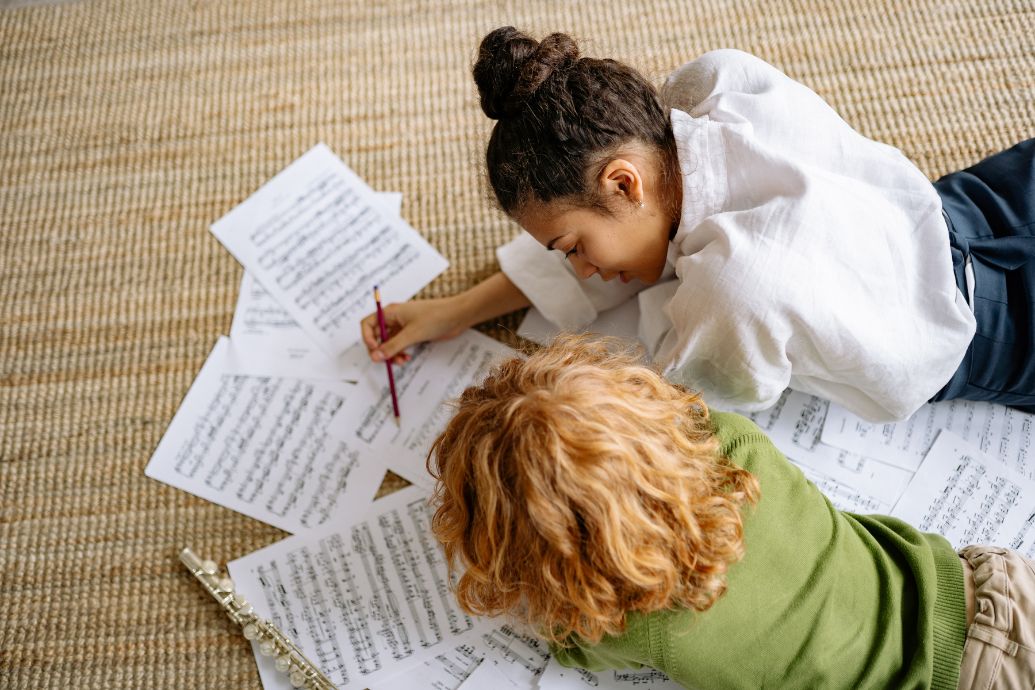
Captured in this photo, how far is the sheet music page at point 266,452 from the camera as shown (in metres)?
1.10

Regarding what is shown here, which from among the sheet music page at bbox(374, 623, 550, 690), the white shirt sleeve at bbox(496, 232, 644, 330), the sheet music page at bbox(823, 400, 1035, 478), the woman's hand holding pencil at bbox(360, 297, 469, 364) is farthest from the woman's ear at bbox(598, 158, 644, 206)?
the sheet music page at bbox(374, 623, 550, 690)

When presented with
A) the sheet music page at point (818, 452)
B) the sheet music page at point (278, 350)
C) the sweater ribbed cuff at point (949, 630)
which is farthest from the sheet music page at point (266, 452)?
the sweater ribbed cuff at point (949, 630)

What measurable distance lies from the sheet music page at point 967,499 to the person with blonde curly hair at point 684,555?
0.52 feet

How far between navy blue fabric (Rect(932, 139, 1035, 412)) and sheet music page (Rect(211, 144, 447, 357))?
29.0 inches

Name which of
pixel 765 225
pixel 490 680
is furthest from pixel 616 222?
pixel 490 680

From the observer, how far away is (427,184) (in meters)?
1.25

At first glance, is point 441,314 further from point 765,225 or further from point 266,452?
point 765,225

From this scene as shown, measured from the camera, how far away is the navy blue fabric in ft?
3.07

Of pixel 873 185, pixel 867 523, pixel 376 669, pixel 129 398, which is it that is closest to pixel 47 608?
pixel 129 398

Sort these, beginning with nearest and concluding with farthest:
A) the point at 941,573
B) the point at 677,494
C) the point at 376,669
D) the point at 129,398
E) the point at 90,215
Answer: the point at 677,494 < the point at 941,573 < the point at 376,669 < the point at 129,398 < the point at 90,215

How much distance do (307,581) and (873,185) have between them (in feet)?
2.97

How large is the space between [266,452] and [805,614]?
77 cm

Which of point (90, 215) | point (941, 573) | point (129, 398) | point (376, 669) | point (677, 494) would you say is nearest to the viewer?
point (677, 494)

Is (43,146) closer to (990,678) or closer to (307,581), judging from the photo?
(307,581)
